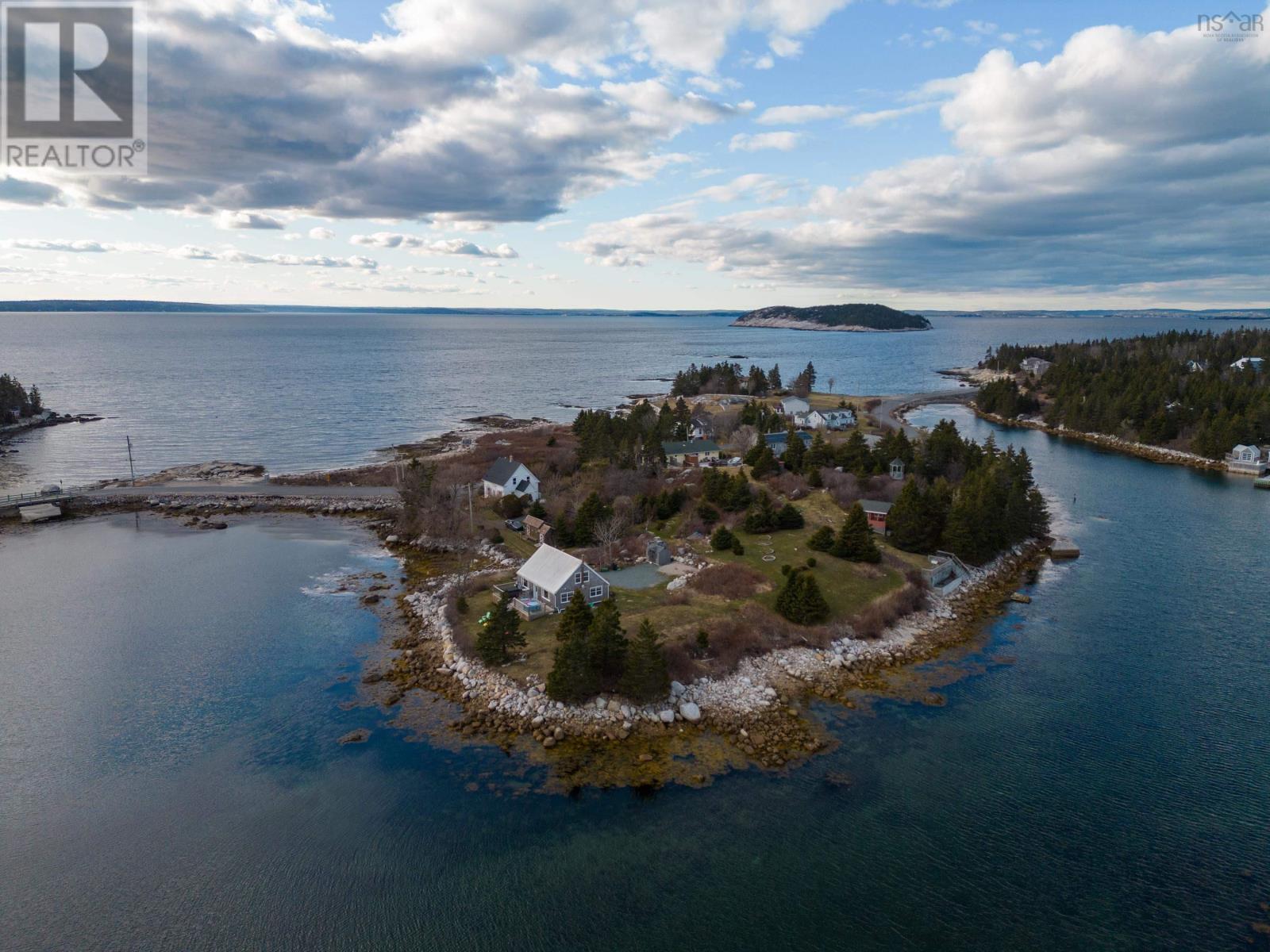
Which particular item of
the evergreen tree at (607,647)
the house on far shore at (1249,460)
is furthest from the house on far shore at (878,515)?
the house on far shore at (1249,460)

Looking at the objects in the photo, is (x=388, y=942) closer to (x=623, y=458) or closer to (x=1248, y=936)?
(x=1248, y=936)

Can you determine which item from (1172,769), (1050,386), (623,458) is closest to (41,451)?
(623,458)

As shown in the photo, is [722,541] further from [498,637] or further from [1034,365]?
[1034,365]

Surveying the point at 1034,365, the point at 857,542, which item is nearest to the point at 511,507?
the point at 857,542

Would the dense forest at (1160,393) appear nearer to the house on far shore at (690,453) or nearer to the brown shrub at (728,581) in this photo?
the house on far shore at (690,453)

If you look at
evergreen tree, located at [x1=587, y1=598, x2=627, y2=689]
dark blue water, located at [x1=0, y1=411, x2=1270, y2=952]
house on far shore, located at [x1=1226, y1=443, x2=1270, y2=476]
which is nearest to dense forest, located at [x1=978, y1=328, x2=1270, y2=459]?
house on far shore, located at [x1=1226, y1=443, x2=1270, y2=476]

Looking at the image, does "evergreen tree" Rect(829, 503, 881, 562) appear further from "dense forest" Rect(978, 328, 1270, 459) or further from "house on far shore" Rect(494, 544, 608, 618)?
"dense forest" Rect(978, 328, 1270, 459)
